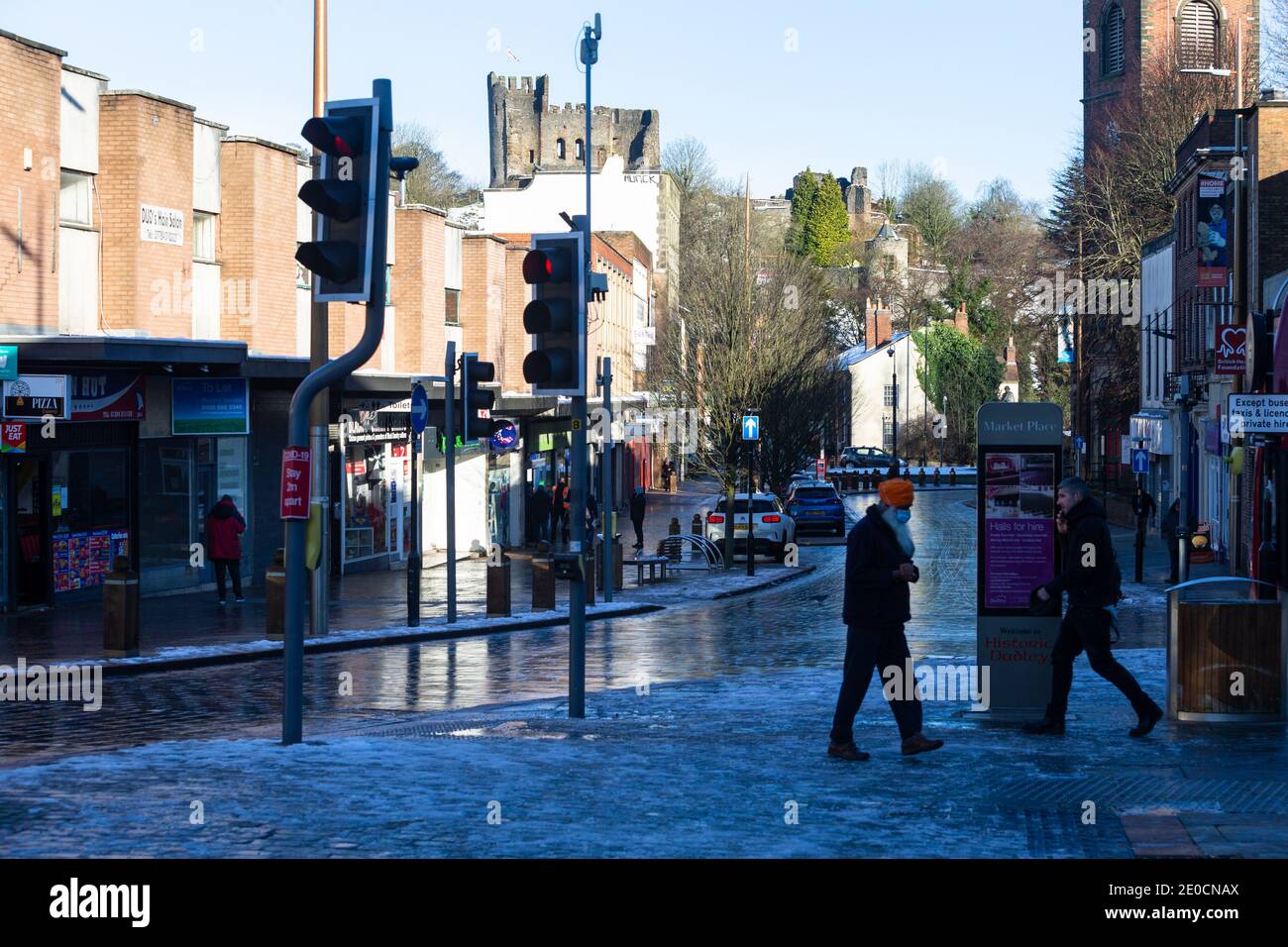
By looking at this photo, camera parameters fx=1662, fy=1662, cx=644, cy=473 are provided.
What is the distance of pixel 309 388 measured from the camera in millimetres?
10336

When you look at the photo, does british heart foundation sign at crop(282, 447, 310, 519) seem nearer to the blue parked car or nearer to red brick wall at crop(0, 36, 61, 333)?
red brick wall at crop(0, 36, 61, 333)

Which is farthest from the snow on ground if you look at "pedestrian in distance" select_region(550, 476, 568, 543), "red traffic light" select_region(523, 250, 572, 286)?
"pedestrian in distance" select_region(550, 476, 568, 543)

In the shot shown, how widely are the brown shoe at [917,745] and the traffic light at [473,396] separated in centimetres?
1099

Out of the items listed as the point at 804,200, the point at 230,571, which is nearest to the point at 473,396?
the point at 230,571

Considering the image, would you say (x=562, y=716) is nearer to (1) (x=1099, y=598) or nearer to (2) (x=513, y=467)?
(1) (x=1099, y=598)

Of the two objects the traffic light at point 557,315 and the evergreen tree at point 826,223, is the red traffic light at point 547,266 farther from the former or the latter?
the evergreen tree at point 826,223

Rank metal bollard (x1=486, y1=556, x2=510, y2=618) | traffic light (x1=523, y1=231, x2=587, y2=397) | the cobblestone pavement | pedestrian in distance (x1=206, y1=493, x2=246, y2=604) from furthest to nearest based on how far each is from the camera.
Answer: pedestrian in distance (x1=206, y1=493, x2=246, y2=604)
metal bollard (x1=486, y1=556, x2=510, y2=618)
the cobblestone pavement
traffic light (x1=523, y1=231, x2=587, y2=397)

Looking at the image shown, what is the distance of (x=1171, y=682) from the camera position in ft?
39.8

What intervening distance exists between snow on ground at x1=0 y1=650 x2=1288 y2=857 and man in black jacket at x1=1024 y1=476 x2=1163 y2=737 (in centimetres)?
39

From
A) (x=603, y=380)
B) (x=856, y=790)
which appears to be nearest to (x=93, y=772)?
(x=856, y=790)

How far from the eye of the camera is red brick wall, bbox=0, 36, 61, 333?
22.7m

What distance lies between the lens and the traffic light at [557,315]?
39.2 ft

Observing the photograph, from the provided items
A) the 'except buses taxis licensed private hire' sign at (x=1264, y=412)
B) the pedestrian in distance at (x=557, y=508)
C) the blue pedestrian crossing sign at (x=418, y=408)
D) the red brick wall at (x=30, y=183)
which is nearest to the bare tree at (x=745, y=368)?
the pedestrian in distance at (x=557, y=508)

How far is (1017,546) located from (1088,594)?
1.17m
